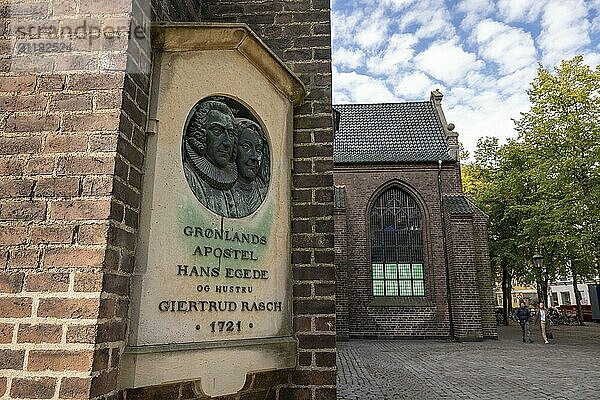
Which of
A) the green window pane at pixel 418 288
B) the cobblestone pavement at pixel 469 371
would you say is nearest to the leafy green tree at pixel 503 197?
the green window pane at pixel 418 288

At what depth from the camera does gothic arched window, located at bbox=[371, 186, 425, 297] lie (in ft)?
68.3

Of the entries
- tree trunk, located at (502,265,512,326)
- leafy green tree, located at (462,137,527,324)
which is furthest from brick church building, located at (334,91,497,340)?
tree trunk, located at (502,265,512,326)

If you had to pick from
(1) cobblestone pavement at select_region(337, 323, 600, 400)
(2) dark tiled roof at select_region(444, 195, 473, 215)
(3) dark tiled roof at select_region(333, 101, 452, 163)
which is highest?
(3) dark tiled roof at select_region(333, 101, 452, 163)

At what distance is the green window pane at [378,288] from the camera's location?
68.3 feet

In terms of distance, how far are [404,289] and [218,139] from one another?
18.9m

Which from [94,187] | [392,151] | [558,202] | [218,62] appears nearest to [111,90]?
[94,187]

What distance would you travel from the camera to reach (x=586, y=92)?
765 inches

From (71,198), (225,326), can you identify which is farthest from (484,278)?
(71,198)

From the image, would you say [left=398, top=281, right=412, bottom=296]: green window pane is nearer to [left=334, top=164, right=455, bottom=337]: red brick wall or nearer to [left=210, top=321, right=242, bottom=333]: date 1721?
[left=334, top=164, right=455, bottom=337]: red brick wall

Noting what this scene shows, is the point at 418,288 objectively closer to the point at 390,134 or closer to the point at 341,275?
the point at 341,275

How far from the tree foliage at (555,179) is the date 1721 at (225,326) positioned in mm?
16611

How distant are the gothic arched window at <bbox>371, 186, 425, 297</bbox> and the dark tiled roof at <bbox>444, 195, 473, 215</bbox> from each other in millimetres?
1291

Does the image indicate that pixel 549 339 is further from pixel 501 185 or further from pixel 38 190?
pixel 38 190

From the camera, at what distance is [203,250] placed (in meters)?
2.78
